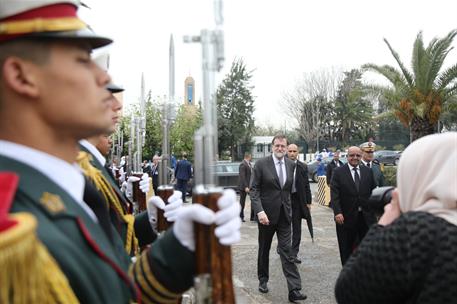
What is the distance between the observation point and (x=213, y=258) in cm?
136

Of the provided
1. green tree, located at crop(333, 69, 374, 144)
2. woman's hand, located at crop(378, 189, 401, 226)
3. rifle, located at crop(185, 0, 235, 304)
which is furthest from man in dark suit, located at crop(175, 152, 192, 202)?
green tree, located at crop(333, 69, 374, 144)

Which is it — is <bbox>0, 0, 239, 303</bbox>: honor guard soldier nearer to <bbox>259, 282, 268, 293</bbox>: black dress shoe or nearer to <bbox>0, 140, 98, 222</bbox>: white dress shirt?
<bbox>0, 140, 98, 222</bbox>: white dress shirt

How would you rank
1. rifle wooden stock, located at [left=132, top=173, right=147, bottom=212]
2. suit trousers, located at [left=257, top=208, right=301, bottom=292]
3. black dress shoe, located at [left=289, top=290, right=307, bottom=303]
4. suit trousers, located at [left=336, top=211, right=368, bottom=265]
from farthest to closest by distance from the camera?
1. suit trousers, located at [left=336, top=211, right=368, bottom=265]
2. suit trousers, located at [left=257, top=208, right=301, bottom=292]
3. black dress shoe, located at [left=289, top=290, right=307, bottom=303]
4. rifle wooden stock, located at [left=132, top=173, right=147, bottom=212]

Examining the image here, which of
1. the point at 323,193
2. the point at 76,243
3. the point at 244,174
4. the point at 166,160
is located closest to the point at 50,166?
the point at 76,243

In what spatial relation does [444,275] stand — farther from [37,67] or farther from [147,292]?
[37,67]

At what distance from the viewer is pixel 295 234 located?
6.76m

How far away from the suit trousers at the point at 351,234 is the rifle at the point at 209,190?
460 centimetres

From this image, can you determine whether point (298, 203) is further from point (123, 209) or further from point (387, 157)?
point (387, 157)

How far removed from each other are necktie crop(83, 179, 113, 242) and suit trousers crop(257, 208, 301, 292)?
411 centimetres

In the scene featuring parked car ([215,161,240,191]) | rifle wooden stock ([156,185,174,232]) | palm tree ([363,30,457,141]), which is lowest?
parked car ([215,161,240,191])

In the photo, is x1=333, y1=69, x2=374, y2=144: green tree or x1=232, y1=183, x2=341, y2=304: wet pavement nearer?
x1=232, y1=183, x2=341, y2=304: wet pavement

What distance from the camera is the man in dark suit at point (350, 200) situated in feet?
18.8

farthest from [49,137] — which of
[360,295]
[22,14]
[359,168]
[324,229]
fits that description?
Result: [324,229]

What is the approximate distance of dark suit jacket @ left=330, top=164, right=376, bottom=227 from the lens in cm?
575
